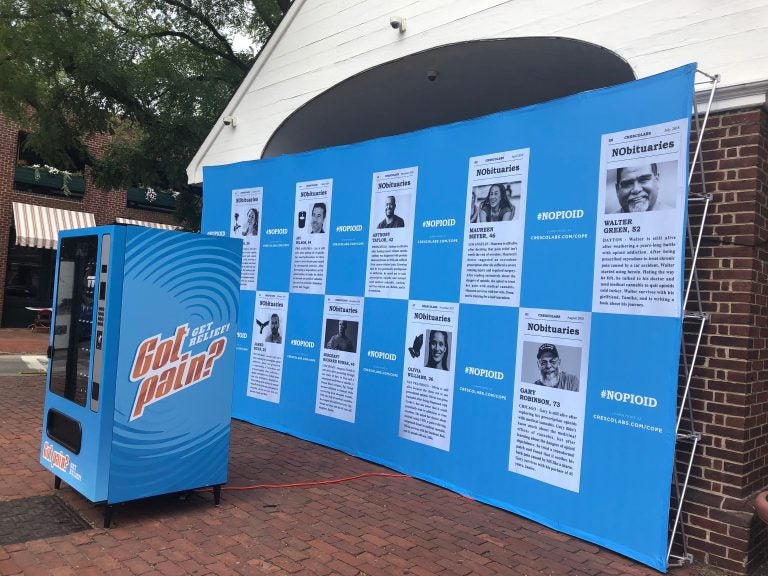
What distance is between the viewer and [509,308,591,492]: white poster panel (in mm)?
4555

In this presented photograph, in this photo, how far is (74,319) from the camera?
465 centimetres

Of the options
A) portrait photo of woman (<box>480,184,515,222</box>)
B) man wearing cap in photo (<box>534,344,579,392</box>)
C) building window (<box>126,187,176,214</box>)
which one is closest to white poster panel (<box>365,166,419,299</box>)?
portrait photo of woman (<box>480,184,515,222</box>)

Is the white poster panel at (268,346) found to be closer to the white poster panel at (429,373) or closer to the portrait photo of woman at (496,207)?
the white poster panel at (429,373)

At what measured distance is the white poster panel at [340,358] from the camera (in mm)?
6516

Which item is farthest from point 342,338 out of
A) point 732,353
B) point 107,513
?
point 732,353

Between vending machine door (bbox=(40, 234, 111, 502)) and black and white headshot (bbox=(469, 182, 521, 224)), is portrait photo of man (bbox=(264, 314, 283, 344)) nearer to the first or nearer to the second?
vending machine door (bbox=(40, 234, 111, 502))

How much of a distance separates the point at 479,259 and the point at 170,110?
8.03m

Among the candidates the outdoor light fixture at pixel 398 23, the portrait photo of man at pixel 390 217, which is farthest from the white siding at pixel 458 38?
the portrait photo of man at pixel 390 217

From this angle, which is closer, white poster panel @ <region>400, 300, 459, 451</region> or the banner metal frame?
the banner metal frame

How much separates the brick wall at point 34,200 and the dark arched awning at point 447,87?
11239 millimetres

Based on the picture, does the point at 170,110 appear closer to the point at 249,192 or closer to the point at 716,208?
the point at 249,192

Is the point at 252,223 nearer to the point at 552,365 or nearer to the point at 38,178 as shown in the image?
the point at 552,365

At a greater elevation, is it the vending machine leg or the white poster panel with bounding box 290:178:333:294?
the white poster panel with bounding box 290:178:333:294

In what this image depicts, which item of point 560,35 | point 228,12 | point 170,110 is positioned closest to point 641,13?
point 560,35
